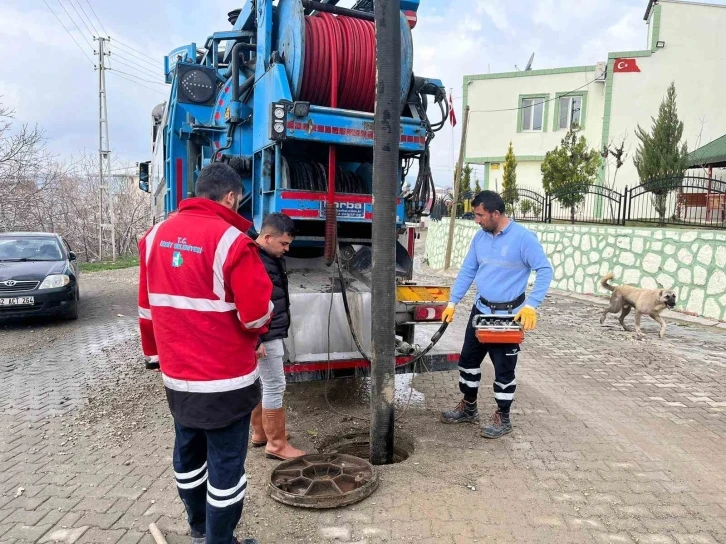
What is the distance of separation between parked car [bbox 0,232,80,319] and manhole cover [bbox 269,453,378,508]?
636 cm

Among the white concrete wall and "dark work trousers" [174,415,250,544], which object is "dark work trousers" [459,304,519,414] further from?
the white concrete wall

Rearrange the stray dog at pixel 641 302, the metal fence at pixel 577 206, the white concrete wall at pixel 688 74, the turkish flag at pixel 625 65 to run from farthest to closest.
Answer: the turkish flag at pixel 625 65
the white concrete wall at pixel 688 74
the metal fence at pixel 577 206
the stray dog at pixel 641 302

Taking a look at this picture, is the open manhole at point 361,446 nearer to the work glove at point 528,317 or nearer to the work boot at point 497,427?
the work boot at point 497,427

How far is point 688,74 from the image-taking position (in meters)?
20.9

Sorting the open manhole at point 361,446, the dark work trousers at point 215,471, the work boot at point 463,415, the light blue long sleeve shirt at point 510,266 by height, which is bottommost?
the open manhole at point 361,446

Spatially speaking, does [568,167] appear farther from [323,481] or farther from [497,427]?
[323,481]

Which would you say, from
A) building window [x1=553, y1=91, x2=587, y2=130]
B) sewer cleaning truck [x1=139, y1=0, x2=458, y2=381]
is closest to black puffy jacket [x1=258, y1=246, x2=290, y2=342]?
sewer cleaning truck [x1=139, y1=0, x2=458, y2=381]

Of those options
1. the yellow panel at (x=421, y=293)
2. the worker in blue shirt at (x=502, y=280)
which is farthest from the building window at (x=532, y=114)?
the worker in blue shirt at (x=502, y=280)

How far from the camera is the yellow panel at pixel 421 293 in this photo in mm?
4742

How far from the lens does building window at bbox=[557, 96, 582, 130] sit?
74.0ft

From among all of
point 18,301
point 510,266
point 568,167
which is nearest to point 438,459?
point 510,266

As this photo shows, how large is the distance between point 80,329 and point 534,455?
23.9ft

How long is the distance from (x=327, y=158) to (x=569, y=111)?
2086 centimetres

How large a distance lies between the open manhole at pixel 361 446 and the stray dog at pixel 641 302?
17.8 feet
